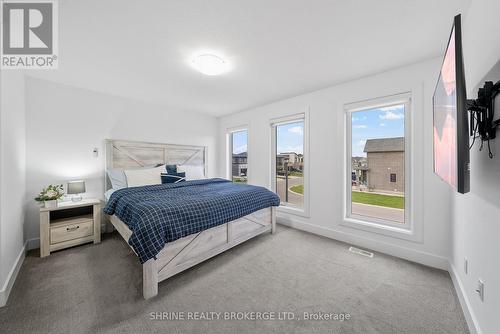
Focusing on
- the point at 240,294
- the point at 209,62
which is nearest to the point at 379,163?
the point at 240,294

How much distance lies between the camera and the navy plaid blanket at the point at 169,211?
1.64 meters

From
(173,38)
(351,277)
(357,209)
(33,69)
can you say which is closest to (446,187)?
(357,209)

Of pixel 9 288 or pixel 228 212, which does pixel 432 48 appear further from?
pixel 9 288

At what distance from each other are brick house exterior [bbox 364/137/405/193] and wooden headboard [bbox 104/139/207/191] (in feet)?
11.5

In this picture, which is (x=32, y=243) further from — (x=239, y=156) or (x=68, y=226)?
→ (x=239, y=156)

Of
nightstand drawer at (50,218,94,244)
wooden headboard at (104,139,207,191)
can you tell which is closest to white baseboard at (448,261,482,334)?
nightstand drawer at (50,218,94,244)

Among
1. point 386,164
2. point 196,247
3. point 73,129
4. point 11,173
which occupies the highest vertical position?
point 73,129

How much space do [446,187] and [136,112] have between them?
4.78 metres

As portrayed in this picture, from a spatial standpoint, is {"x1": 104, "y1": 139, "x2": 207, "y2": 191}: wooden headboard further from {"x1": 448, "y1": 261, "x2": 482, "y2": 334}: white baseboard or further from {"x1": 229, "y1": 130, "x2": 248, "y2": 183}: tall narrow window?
{"x1": 448, "y1": 261, "x2": 482, "y2": 334}: white baseboard

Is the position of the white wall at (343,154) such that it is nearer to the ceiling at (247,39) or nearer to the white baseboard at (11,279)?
the ceiling at (247,39)

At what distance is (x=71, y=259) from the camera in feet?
7.49

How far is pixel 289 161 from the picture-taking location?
3773 millimetres

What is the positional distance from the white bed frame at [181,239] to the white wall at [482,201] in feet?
6.96

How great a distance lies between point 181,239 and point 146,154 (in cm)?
243
